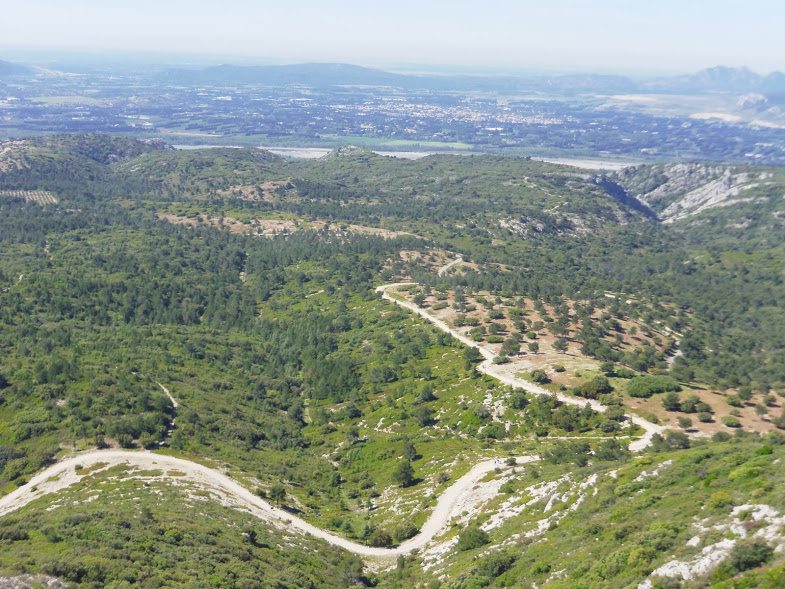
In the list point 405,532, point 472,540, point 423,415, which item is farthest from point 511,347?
point 472,540

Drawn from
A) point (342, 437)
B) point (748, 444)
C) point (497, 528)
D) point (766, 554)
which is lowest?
point (342, 437)

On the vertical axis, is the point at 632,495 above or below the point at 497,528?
above

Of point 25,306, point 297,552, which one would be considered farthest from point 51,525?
point 25,306

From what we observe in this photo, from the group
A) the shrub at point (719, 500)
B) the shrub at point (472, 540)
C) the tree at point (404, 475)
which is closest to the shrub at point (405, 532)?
the shrub at point (472, 540)

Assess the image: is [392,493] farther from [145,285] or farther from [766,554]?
[145,285]

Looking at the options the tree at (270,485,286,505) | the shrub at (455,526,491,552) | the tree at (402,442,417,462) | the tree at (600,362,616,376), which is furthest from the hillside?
the tree at (270,485,286,505)

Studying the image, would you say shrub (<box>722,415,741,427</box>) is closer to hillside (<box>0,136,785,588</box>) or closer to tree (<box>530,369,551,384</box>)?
hillside (<box>0,136,785,588</box>)
